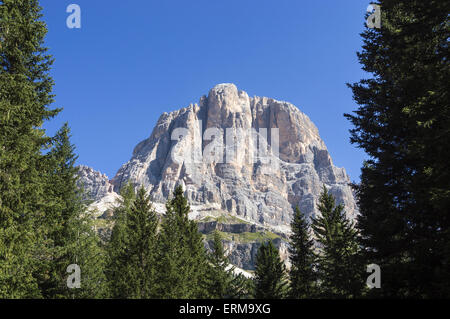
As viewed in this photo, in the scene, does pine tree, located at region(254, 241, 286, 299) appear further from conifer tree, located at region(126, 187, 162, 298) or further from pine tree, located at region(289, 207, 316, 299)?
conifer tree, located at region(126, 187, 162, 298)

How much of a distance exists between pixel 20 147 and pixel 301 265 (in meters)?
26.2

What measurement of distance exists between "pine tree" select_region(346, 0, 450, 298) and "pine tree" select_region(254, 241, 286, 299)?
16566 millimetres

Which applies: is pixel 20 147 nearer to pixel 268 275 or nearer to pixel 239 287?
pixel 268 275

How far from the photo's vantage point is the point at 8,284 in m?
12.0

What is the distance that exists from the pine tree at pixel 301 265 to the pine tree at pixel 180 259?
30.1 ft

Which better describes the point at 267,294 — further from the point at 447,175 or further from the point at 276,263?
the point at 447,175

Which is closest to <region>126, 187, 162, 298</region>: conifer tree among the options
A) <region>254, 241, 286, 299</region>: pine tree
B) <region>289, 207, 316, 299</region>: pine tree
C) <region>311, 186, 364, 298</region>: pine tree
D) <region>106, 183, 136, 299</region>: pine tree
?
<region>106, 183, 136, 299</region>: pine tree

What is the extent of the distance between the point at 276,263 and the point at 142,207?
1475 centimetres

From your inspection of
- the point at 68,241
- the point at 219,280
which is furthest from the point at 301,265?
the point at 68,241

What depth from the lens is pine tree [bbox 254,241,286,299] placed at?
92.7 ft

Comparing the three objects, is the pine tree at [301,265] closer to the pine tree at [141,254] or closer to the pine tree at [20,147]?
the pine tree at [141,254]

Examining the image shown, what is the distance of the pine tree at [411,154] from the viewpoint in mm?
9383

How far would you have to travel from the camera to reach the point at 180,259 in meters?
27.2
